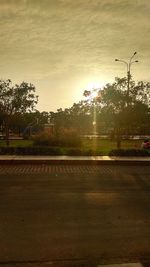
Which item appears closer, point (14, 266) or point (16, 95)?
point (14, 266)

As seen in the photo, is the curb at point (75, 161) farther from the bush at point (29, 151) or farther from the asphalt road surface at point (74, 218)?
the asphalt road surface at point (74, 218)

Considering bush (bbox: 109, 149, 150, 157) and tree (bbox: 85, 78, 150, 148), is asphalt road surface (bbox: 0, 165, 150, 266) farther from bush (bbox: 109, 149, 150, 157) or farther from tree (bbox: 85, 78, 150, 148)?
tree (bbox: 85, 78, 150, 148)

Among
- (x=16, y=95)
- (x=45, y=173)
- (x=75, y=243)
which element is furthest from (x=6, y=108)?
(x=75, y=243)

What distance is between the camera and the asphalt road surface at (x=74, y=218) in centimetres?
578

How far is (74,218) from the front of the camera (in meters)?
7.52

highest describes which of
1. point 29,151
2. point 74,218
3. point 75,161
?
A: point 29,151

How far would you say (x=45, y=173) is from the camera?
1308cm

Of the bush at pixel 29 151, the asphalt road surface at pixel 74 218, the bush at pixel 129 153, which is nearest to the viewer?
the asphalt road surface at pixel 74 218

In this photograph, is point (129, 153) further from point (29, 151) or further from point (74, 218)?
point (74, 218)

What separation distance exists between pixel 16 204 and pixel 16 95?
26.3 meters

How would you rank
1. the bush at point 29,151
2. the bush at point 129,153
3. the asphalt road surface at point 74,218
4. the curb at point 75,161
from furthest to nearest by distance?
the bush at point 129,153
the bush at point 29,151
the curb at point 75,161
the asphalt road surface at point 74,218

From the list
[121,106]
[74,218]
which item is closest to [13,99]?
[121,106]

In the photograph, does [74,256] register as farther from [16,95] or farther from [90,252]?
[16,95]

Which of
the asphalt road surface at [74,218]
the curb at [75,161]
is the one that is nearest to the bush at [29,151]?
the curb at [75,161]
